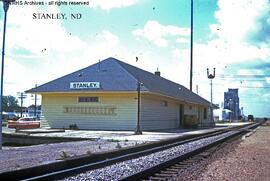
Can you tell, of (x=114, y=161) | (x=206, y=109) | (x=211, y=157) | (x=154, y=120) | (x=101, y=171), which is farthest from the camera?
(x=206, y=109)

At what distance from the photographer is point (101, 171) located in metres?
12.7

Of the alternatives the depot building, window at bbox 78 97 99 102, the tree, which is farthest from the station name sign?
the tree

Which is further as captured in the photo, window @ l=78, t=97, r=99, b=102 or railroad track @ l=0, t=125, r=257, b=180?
window @ l=78, t=97, r=99, b=102

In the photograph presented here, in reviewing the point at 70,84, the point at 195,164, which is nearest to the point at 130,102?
the point at 70,84

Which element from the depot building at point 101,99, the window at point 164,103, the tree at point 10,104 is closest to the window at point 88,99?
the depot building at point 101,99

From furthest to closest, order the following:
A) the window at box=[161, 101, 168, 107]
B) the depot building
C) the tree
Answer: the tree → the window at box=[161, 101, 168, 107] → the depot building

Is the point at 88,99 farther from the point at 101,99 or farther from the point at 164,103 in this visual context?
the point at 164,103

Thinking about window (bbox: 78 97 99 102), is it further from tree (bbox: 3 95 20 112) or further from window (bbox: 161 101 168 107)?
tree (bbox: 3 95 20 112)

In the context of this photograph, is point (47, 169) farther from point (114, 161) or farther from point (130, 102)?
point (130, 102)

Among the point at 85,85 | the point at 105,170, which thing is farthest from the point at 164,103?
the point at 105,170

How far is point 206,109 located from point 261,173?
226ft

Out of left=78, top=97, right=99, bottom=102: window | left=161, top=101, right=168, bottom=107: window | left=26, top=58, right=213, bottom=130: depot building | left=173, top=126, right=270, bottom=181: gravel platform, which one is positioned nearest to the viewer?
left=173, top=126, right=270, bottom=181: gravel platform

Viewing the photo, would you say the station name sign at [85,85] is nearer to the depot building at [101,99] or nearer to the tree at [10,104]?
the depot building at [101,99]

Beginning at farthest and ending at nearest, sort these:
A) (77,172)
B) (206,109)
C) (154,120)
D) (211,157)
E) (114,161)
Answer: (206,109), (154,120), (211,157), (114,161), (77,172)
